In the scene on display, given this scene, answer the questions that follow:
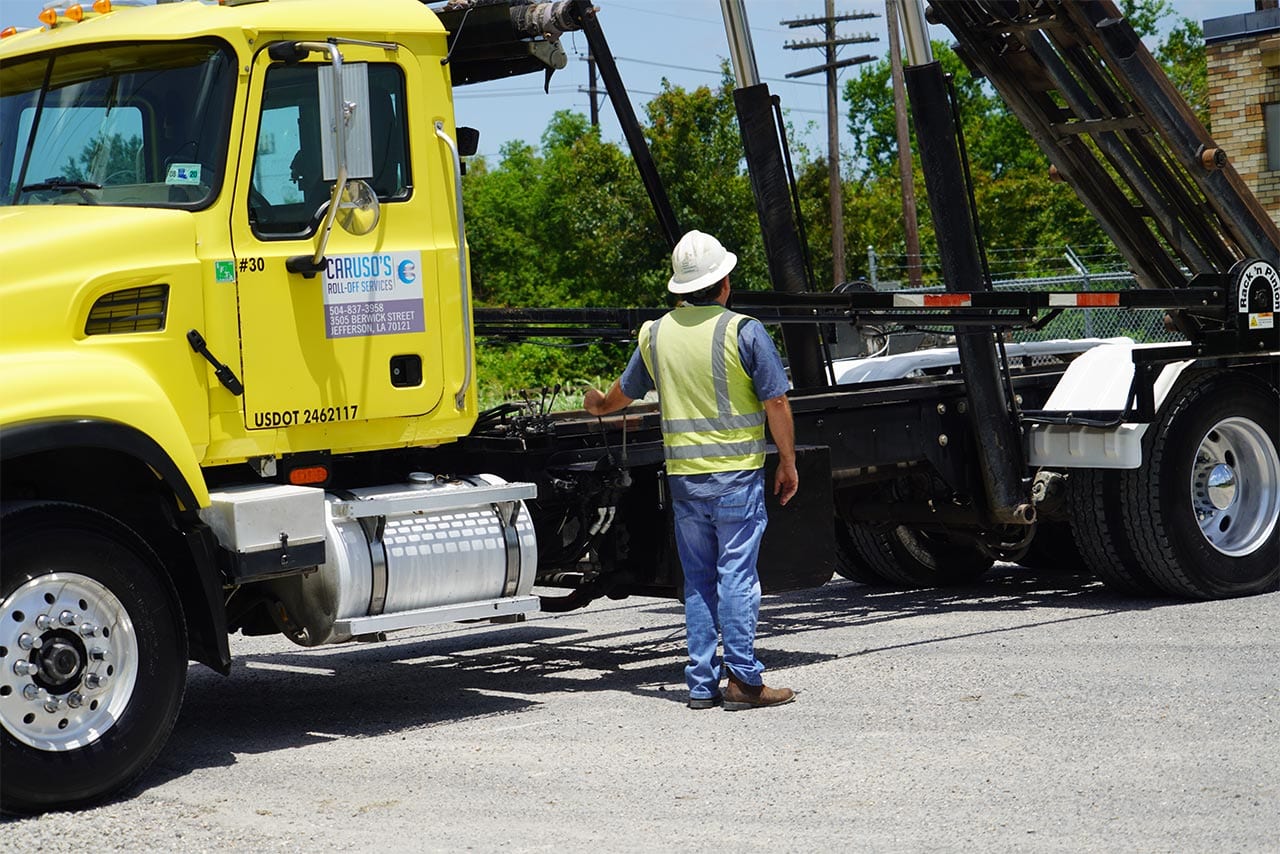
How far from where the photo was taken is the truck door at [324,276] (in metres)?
6.73

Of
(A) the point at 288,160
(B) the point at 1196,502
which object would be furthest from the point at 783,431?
(B) the point at 1196,502

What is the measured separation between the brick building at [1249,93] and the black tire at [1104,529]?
60.3 feet

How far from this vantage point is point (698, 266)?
7.37 meters

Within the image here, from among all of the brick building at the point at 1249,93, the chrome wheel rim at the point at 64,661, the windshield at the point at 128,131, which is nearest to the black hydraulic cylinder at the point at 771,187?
the windshield at the point at 128,131

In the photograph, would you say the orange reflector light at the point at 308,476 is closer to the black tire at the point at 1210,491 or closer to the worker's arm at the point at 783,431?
the worker's arm at the point at 783,431

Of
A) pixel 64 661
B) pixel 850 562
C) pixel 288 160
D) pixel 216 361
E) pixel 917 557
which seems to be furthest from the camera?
pixel 850 562

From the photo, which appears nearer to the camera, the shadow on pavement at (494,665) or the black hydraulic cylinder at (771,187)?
the shadow on pavement at (494,665)

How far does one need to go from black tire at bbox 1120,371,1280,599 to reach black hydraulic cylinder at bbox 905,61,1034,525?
0.71 metres

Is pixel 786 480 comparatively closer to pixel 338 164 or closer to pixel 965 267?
pixel 338 164

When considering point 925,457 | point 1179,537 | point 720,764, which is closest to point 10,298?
point 720,764

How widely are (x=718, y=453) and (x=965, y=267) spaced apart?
8.88ft

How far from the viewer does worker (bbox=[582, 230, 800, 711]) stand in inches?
285

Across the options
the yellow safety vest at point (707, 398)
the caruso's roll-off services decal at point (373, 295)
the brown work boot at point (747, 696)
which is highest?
the caruso's roll-off services decal at point (373, 295)

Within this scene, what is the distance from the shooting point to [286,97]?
6.85m
